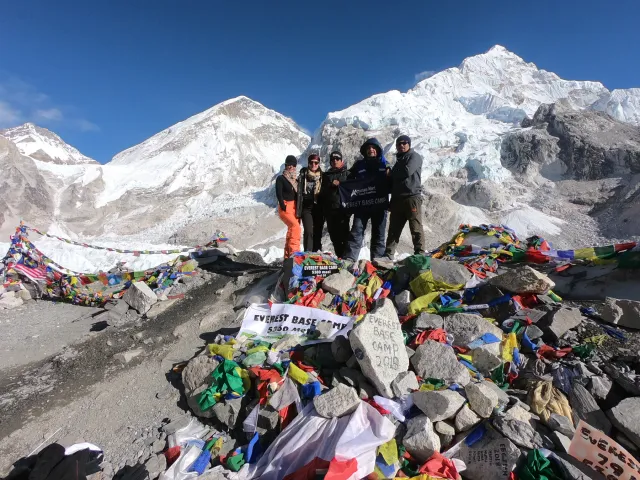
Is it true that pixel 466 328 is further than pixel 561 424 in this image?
Yes

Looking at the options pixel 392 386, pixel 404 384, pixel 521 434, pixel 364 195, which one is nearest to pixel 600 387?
pixel 521 434

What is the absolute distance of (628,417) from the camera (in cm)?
274

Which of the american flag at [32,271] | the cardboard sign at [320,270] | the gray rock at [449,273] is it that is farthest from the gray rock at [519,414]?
the american flag at [32,271]

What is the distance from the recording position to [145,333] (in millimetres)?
5695

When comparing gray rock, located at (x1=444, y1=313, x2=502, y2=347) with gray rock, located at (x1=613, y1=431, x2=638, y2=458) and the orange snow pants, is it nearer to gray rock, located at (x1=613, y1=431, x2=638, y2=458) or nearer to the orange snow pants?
gray rock, located at (x1=613, y1=431, x2=638, y2=458)

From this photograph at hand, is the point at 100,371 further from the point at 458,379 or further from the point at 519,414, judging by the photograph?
the point at 519,414

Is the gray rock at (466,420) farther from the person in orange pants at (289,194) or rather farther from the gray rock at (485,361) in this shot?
the person in orange pants at (289,194)

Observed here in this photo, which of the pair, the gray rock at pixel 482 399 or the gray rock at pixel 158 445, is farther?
the gray rock at pixel 158 445

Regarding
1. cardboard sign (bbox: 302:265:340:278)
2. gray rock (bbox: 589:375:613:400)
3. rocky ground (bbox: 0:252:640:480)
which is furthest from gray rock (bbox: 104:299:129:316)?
gray rock (bbox: 589:375:613:400)

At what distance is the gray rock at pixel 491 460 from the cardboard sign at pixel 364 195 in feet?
12.5

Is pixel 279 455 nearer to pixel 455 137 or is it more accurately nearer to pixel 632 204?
pixel 632 204

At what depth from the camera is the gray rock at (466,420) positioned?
9.05 ft

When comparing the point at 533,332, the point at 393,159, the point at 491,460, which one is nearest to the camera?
the point at 491,460

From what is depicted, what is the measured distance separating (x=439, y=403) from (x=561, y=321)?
6.70 ft
